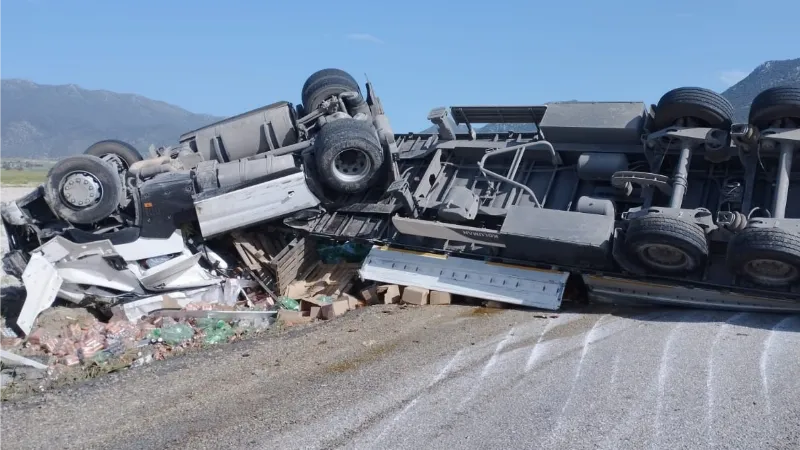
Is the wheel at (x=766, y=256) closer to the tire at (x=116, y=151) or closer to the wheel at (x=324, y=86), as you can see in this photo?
the wheel at (x=324, y=86)

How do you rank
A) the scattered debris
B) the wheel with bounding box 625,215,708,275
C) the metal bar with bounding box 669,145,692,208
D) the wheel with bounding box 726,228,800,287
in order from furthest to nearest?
the metal bar with bounding box 669,145,692,208
the wheel with bounding box 625,215,708,275
the scattered debris
the wheel with bounding box 726,228,800,287

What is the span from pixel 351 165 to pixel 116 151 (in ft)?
10.3

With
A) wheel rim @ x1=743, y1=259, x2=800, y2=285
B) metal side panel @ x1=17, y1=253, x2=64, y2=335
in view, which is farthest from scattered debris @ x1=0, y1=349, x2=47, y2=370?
wheel rim @ x1=743, y1=259, x2=800, y2=285

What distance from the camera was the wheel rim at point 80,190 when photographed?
7.66m

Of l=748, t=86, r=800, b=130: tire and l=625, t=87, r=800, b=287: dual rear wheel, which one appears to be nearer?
l=625, t=87, r=800, b=287: dual rear wheel

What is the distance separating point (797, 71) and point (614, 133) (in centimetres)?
2085

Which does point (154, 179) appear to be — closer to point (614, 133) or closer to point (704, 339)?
point (614, 133)

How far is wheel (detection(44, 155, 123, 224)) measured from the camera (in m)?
7.65

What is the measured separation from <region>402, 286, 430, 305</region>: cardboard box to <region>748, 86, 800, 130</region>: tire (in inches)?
134

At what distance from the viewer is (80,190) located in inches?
303

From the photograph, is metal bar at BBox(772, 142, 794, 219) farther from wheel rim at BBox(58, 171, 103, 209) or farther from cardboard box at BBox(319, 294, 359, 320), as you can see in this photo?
wheel rim at BBox(58, 171, 103, 209)

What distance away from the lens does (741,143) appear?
6664 mm

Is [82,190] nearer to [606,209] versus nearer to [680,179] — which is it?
[606,209]

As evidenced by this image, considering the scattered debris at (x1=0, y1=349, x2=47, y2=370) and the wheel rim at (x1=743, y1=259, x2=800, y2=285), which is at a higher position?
the wheel rim at (x1=743, y1=259, x2=800, y2=285)
